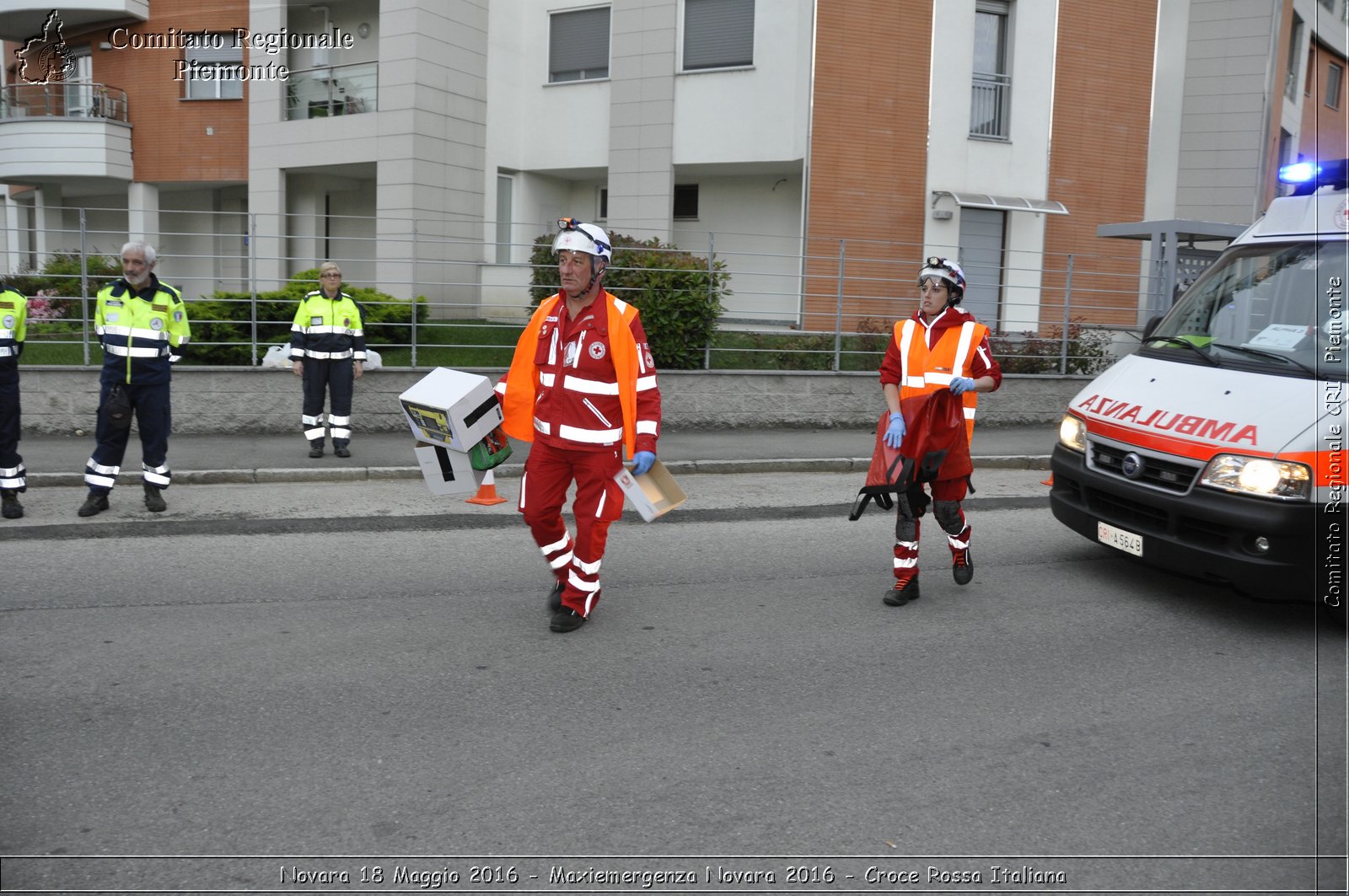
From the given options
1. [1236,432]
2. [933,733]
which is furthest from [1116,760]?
[1236,432]

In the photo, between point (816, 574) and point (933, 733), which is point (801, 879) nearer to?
point (933, 733)

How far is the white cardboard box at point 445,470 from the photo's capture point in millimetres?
6504

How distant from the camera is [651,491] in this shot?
19.0 ft

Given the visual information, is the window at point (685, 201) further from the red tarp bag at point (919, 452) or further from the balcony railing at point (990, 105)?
the red tarp bag at point (919, 452)

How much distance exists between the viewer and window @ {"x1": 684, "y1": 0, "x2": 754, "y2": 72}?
18.7m

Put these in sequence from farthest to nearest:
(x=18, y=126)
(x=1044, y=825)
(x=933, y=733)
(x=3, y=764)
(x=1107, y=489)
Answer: (x=18, y=126) < (x=1107, y=489) < (x=933, y=733) < (x=3, y=764) < (x=1044, y=825)

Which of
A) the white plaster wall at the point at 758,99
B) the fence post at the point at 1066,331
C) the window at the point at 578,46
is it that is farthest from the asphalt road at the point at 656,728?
the window at the point at 578,46

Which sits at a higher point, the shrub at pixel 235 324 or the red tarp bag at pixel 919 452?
the shrub at pixel 235 324

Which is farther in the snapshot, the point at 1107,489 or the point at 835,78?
the point at 835,78

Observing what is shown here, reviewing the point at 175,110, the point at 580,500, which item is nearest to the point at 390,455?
the point at 580,500

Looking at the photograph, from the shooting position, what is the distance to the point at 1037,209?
60.3 ft

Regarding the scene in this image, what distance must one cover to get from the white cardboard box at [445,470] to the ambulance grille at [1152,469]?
3.78 m

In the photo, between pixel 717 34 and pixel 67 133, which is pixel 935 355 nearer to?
pixel 717 34

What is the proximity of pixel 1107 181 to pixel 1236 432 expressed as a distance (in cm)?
1528
